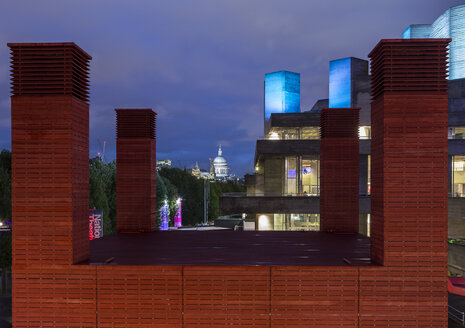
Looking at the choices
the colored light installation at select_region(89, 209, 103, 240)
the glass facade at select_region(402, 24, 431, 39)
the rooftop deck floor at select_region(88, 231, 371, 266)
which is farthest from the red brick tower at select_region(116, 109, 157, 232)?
the glass facade at select_region(402, 24, 431, 39)

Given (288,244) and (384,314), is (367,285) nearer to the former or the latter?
(384,314)

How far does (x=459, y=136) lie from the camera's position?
103 feet

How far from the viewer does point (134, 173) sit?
58.3 feet

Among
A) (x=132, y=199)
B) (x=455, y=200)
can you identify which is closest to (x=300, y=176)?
(x=455, y=200)

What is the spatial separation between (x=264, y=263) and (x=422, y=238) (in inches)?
183

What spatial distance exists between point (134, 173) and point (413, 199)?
543 inches

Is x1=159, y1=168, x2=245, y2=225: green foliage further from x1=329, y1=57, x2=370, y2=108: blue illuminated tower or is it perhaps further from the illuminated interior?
the illuminated interior

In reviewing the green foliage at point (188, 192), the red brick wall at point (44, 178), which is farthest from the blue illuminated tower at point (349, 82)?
the green foliage at point (188, 192)

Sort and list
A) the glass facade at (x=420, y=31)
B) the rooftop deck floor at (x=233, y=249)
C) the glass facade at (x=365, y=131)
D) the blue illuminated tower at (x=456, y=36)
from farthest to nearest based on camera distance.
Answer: the glass facade at (x=420, y=31) < the blue illuminated tower at (x=456, y=36) < the glass facade at (x=365, y=131) < the rooftop deck floor at (x=233, y=249)

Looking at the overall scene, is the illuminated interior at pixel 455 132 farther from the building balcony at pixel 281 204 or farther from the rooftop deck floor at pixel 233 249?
the rooftop deck floor at pixel 233 249

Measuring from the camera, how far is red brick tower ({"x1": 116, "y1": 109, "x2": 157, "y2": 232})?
58.0 ft

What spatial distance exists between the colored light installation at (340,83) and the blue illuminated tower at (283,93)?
174 inches

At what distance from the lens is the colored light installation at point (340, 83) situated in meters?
35.2

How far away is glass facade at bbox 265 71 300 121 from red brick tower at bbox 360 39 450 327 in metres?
29.4
